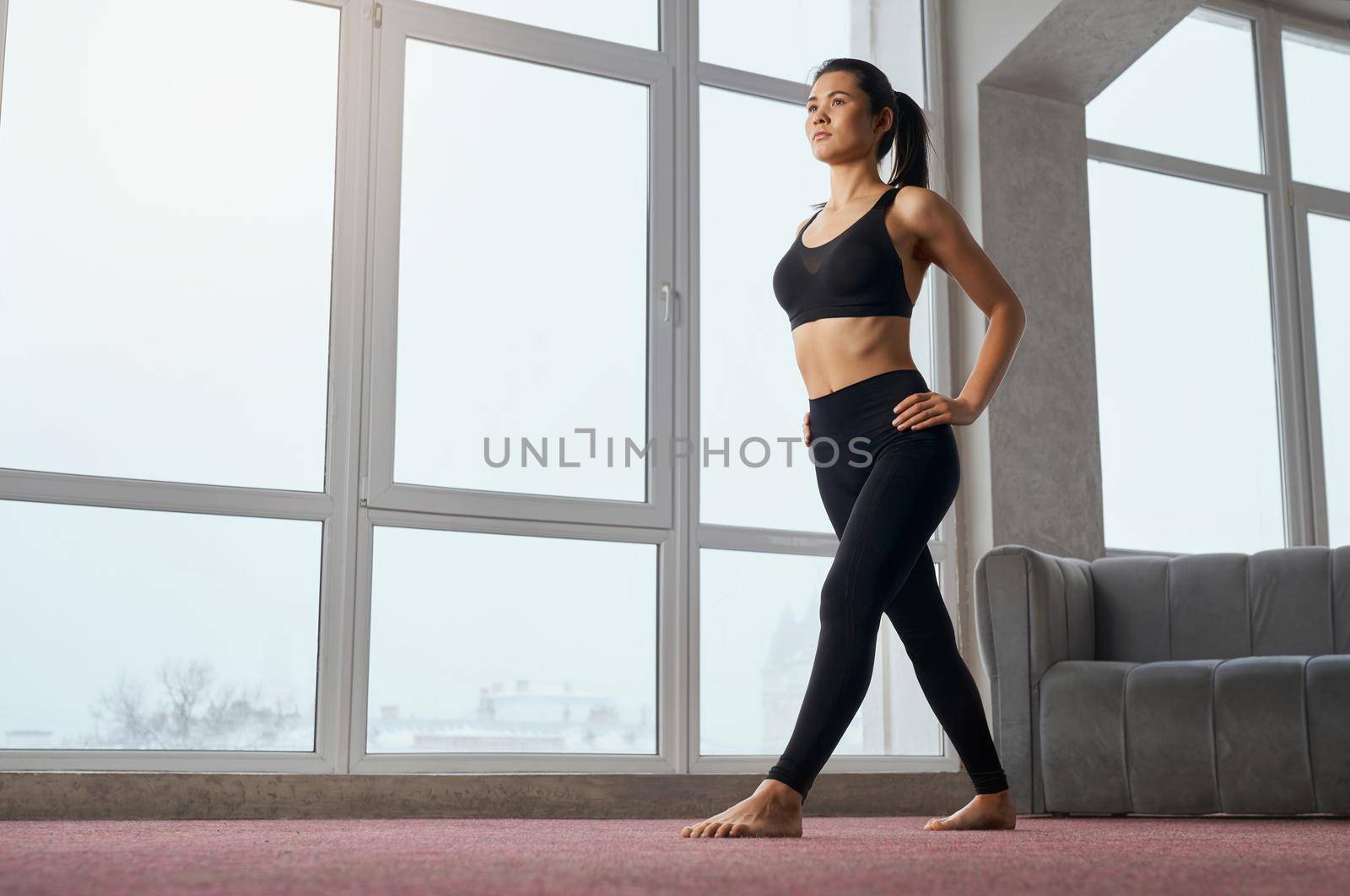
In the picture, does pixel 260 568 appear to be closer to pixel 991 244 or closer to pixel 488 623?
pixel 488 623

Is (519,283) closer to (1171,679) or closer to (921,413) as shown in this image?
(921,413)

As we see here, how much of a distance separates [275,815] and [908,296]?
6.18ft

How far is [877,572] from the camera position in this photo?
6.58 feet

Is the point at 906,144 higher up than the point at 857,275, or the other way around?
the point at 906,144

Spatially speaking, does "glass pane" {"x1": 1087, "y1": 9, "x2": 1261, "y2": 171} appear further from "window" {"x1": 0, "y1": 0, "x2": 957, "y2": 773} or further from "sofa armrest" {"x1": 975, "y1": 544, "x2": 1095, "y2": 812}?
"sofa armrest" {"x1": 975, "y1": 544, "x2": 1095, "y2": 812}

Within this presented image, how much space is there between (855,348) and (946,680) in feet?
1.98

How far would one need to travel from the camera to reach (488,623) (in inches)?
140

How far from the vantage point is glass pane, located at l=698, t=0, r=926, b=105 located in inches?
164

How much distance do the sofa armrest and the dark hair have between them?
4.14 ft

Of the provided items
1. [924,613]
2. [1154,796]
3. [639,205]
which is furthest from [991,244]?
[924,613]

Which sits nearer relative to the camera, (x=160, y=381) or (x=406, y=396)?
(x=160, y=381)

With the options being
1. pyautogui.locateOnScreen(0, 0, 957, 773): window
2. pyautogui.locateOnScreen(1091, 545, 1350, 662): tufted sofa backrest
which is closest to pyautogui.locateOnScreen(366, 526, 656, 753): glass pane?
pyautogui.locateOnScreen(0, 0, 957, 773): window

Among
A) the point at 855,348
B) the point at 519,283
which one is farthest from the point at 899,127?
the point at 519,283

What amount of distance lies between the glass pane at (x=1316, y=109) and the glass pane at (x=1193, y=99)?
0.68 ft
